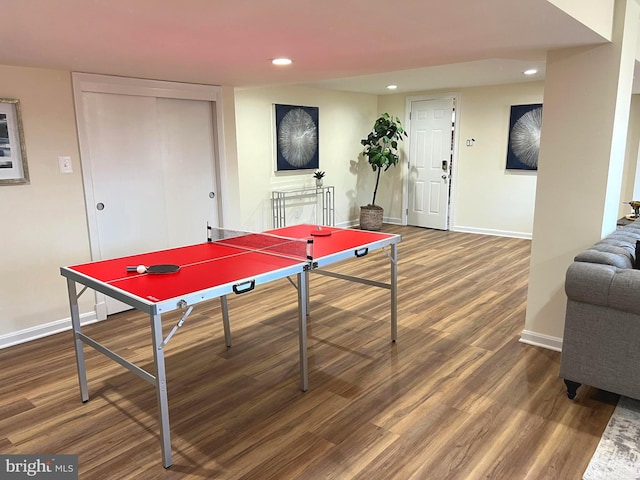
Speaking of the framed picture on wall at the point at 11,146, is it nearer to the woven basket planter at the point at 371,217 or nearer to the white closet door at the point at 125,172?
the white closet door at the point at 125,172

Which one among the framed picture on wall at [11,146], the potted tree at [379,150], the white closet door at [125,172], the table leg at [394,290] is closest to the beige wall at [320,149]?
the potted tree at [379,150]

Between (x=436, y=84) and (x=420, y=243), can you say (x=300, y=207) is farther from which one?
(x=436, y=84)

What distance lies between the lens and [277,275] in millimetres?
2354

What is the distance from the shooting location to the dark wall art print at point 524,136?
21.0ft

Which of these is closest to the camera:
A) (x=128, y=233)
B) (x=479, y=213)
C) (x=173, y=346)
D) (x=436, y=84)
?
(x=173, y=346)

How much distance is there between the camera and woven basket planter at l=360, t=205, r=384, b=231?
7.35 m

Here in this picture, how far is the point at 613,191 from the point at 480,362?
Result: 55.1 inches

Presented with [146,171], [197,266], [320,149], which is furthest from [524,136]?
[197,266]

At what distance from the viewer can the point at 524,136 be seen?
652 centimetres

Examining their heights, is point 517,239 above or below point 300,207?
below

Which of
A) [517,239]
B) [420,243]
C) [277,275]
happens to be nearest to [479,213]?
[517,239]

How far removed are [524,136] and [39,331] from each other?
248 inches

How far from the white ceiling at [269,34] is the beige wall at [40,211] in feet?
0.73
